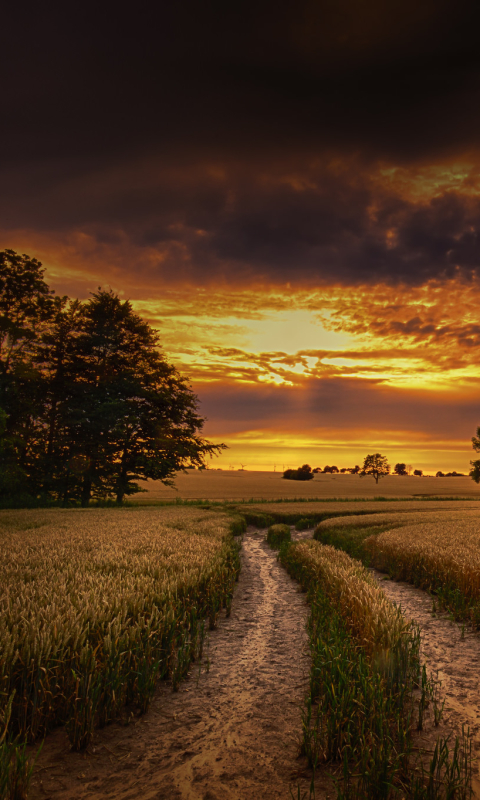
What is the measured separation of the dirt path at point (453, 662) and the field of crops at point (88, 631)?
3.50 metres

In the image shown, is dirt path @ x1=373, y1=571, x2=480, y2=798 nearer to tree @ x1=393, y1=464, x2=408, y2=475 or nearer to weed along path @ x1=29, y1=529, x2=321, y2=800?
weed along path @ x1=29, y1=529, x2=321, y2=800

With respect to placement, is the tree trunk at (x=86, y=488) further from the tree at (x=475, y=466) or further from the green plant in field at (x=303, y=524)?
the tree at (x=475, y=466)

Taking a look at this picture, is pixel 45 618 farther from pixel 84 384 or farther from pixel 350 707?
pixel 84 384

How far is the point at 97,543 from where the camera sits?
39.9 feet

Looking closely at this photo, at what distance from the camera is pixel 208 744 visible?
401cm

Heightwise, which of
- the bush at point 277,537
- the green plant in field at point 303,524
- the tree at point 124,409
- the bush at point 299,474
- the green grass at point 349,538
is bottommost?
the bush at point 299,474

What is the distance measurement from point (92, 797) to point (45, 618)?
2235mm

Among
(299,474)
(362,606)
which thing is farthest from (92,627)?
(299,474)

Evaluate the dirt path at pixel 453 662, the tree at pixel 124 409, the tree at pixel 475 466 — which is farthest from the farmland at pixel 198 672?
the tree at pixel 475 466

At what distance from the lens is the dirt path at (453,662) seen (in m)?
4.46

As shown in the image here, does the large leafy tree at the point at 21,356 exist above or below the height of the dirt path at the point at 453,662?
above

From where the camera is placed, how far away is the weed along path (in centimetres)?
334

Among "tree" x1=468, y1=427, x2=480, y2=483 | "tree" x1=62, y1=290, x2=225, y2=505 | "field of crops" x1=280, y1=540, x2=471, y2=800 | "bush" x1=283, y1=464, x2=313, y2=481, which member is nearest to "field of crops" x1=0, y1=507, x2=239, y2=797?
"field of crops" x1=280, y1=540, x2=471, y2=800

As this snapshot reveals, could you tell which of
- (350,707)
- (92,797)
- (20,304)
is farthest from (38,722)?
(20,304)
